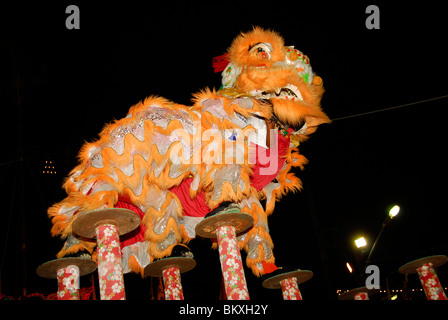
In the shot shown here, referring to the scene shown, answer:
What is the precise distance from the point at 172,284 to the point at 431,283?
1786 mm

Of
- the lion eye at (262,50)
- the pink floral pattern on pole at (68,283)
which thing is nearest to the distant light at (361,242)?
the lion eye at (262,50)

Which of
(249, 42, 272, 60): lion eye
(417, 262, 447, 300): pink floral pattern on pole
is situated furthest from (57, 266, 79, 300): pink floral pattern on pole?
(417, 262, 447, 300): pink floral pattern on pole

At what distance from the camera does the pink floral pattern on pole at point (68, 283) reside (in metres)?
2.14

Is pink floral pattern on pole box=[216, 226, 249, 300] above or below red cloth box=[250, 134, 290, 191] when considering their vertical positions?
below

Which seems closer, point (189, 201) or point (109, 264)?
point (109, 264)

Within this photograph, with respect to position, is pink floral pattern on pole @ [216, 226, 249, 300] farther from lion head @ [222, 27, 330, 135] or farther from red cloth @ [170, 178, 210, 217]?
lion head @ [222, 27, 330, 135]

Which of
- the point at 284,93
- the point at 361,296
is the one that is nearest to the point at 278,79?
the point at 284,93

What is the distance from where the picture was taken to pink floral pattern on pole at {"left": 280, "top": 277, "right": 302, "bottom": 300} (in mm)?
2572

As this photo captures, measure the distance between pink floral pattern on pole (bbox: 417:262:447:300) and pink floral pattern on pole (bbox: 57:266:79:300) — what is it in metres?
2.28

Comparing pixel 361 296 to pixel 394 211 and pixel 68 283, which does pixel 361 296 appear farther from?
pixel 68 283

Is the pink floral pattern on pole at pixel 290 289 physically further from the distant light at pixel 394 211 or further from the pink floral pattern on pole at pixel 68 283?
the distant light at pixel 394 211

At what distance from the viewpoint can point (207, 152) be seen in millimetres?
2254

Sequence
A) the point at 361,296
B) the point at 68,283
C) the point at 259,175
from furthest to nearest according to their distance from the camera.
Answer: the point at 361,296
the point at 259,175
the point at 68,283
